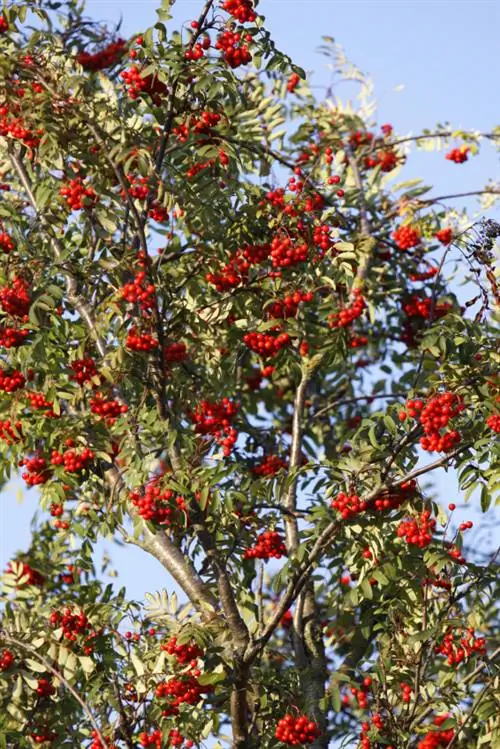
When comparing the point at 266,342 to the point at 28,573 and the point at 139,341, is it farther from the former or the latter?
the point at 28,573

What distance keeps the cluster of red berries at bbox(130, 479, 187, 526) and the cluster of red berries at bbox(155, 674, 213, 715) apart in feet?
2.82

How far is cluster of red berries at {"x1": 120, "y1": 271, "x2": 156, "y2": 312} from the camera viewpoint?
6438 millimetres

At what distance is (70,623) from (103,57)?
433cm

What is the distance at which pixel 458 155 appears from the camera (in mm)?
10508

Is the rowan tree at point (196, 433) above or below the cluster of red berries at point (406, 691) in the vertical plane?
above

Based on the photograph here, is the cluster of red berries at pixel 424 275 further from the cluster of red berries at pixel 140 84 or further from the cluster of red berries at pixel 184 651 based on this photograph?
the cluster of red berries at pixel 184 651

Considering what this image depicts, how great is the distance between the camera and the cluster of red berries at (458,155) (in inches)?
411

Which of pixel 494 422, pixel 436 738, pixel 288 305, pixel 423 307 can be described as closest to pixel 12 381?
pixel 288 305

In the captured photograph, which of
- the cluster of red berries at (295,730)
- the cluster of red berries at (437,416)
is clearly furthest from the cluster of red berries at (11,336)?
the cluster of red berries at (295,730)

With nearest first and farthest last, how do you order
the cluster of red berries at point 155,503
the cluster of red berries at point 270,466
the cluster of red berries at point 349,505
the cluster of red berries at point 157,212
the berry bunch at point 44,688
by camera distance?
1. the cluster of red berries at point 349,505
2. the cluster of red berries at point 155,503
3. the berry bunch at point 44,688
4. the cluster of red berries at point 157,212
5. the cluster of red berries at point 270,466

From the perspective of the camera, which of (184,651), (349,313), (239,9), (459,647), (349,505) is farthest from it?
(349,313)

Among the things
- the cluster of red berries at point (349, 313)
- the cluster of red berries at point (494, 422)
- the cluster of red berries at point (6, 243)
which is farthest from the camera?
the cluster of red berries at point (349, 313)

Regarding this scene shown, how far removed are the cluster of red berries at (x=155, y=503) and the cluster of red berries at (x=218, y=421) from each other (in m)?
0.73

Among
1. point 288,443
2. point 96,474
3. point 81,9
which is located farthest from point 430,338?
point 81,9
